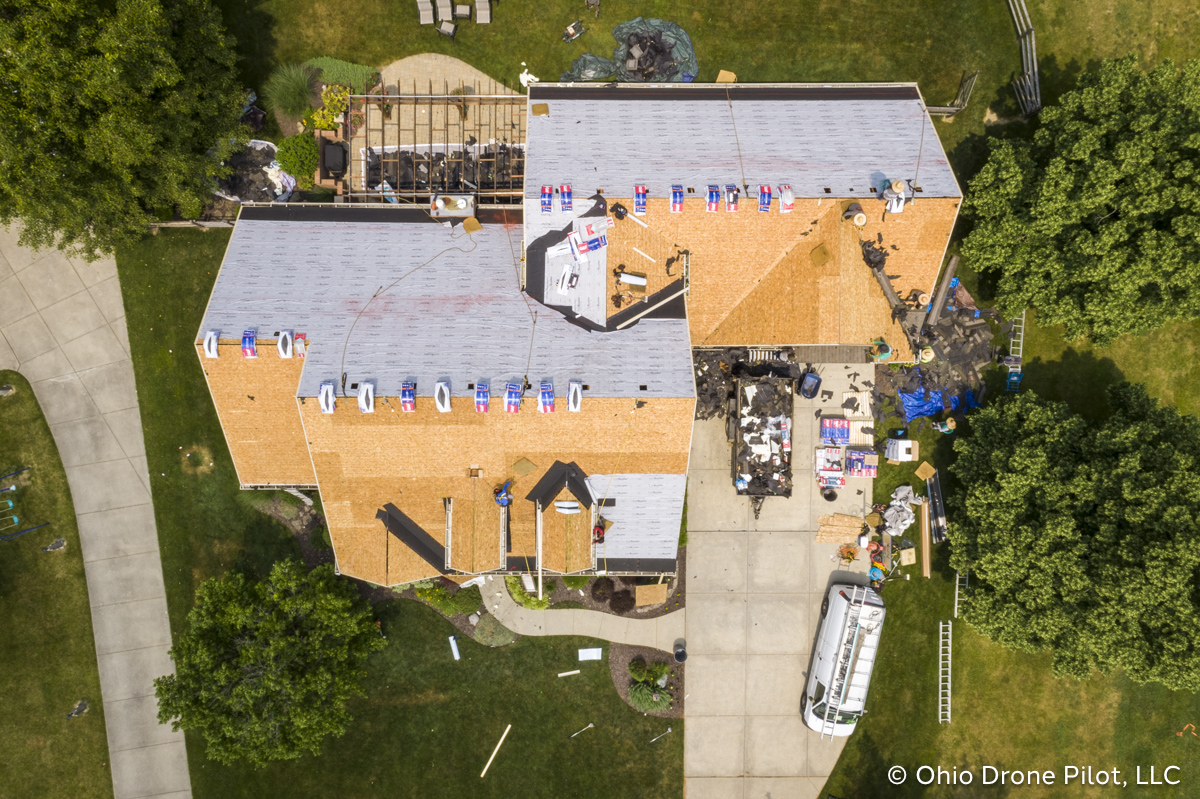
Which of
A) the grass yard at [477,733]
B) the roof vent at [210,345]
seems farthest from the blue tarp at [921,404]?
the roof vent at [210,345]

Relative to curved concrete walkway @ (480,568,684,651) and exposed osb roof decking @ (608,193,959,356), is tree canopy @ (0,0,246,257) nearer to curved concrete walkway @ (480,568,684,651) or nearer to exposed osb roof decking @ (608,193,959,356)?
exposed osb roof decking @ (608,193,959,356)

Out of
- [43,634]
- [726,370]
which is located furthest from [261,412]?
[726,370]

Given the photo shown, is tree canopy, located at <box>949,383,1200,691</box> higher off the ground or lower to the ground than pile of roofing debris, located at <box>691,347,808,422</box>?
lower

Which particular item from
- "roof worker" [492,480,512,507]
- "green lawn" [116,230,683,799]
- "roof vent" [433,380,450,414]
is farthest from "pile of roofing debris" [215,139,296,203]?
"roof worker" [492,480,512,507]

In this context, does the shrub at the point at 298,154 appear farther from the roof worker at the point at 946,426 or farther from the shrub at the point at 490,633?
the roof worker at the point at 946,426

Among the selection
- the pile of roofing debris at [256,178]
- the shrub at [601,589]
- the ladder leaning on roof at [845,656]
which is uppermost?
the pile of roofing debris at [256,178]

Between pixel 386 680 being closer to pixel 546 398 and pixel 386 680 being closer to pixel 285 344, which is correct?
pixel 285 344
